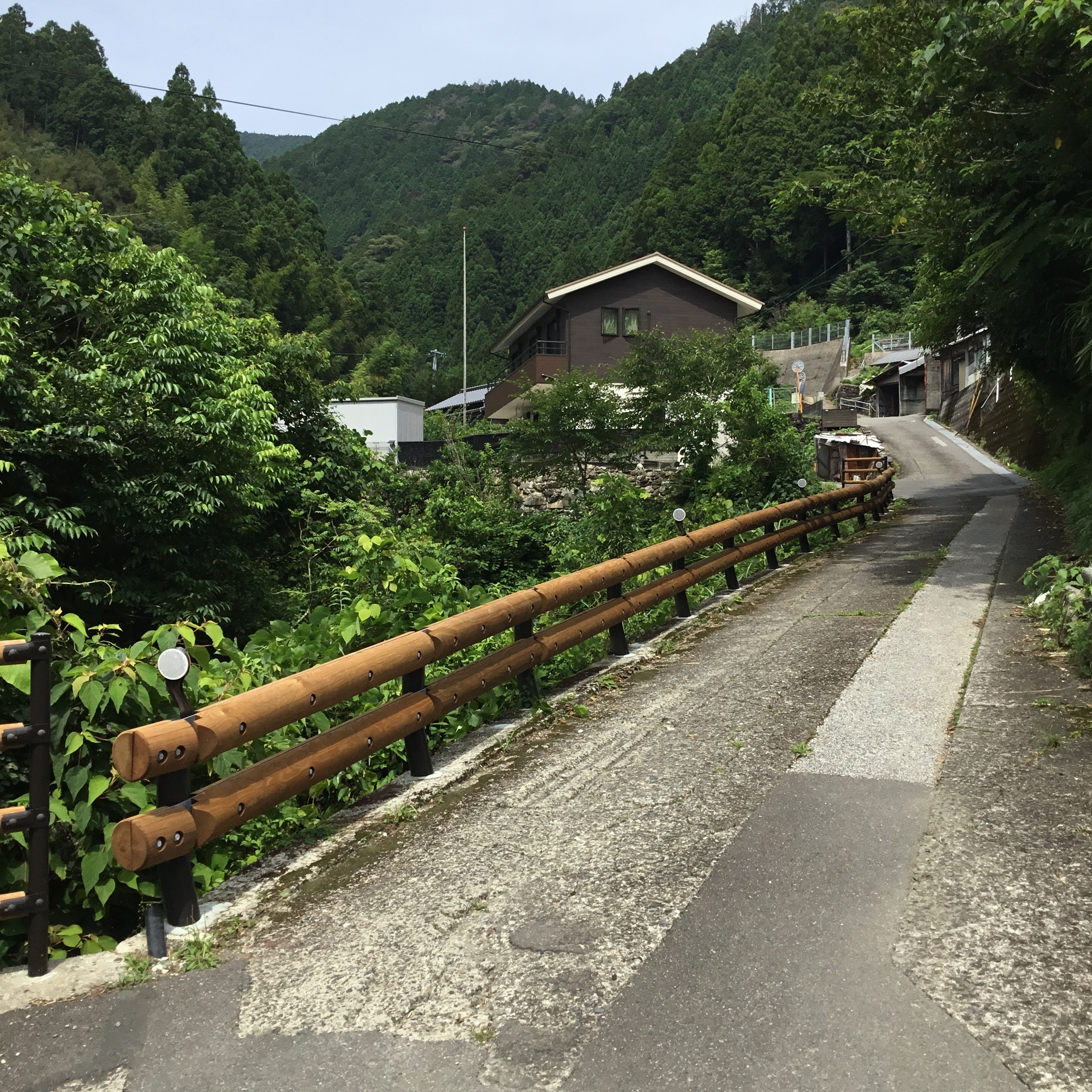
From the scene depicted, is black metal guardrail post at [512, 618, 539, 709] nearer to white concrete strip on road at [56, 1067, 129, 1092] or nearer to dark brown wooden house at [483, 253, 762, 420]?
white concrete strip on road at [56, 1067, 129, 1092]

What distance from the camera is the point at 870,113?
→ 1603cm

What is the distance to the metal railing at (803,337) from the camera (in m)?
72.7

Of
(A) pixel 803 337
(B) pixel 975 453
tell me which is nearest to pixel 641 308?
(B) pixel 975 453

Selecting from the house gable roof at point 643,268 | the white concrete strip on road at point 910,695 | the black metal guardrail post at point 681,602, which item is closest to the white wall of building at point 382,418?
the house gable roof at point 643,268

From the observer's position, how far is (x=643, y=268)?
1571 inches

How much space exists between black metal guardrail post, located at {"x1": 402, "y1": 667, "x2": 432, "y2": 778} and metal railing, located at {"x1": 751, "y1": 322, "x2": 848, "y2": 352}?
2711 inches

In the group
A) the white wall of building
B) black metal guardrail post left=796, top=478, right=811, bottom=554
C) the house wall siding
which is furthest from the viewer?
the house wall siding

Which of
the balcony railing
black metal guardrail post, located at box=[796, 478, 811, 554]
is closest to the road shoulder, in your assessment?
black metal guardrail post, located at box=[796, 478, 811, 554]

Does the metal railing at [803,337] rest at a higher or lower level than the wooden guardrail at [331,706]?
higher

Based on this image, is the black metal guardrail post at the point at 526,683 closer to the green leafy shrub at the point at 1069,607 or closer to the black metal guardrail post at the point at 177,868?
the black metal guardrail post at the point at 177,868

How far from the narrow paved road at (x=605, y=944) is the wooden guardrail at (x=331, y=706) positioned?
1.40 feet

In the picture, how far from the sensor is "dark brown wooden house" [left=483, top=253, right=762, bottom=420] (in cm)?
3906

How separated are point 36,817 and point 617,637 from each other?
553cm

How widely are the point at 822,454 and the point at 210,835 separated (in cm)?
2643
